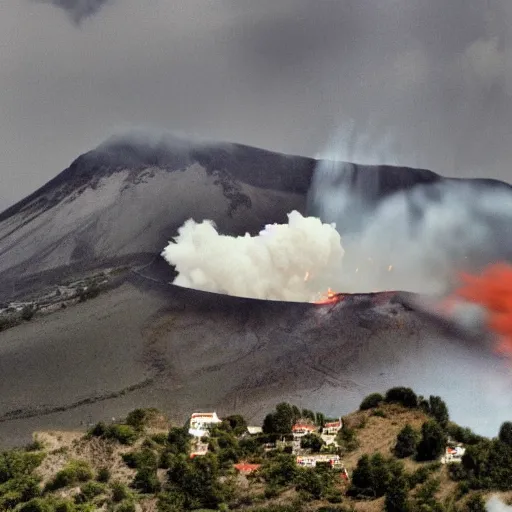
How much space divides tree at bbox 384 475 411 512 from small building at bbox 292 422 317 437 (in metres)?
8.38

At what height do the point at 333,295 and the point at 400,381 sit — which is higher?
the point at 333,295

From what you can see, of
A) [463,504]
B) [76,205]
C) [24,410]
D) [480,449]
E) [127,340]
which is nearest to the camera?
[463,504]

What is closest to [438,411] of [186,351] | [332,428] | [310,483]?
[332,428]

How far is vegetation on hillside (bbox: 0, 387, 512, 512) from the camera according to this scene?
25141mm

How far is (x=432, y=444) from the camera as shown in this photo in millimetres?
28641

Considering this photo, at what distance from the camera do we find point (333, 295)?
182 feet

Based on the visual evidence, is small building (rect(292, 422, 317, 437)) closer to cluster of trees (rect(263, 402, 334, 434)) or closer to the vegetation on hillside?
cluster of trees (rect(263, 402, 334, 434))

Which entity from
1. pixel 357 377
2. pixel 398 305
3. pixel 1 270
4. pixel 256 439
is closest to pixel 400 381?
pixel 357 377

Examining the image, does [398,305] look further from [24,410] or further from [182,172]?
[182,172]

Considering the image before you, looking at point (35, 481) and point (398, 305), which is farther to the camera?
point (398, 305)

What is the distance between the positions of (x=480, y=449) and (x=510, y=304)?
30.0 meters

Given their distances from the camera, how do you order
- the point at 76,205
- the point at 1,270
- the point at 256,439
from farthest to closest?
the point at 76,205 < the point at 1,270 < the point at 256,439

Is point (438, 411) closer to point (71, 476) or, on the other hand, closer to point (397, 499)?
point (397, 499)

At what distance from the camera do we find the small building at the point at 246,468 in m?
29.0
